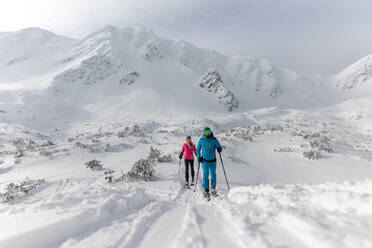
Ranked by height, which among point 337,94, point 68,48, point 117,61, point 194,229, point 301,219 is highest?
point 68,48

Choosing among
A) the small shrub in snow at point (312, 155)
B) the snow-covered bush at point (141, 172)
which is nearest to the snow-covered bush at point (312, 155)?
the small shrub in snow at point (312, 155)

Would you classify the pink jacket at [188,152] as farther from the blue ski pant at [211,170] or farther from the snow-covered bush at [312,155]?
the snow-covered bush at [312,155]

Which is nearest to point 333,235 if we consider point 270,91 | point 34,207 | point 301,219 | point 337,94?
point 301,219

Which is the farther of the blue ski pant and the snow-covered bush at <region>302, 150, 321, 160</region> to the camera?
the snow-covered bush at <region>302, 150, 321, 160</region>

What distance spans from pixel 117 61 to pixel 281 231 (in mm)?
65563

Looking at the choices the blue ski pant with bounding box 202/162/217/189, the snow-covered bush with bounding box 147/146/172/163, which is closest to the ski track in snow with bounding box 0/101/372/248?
the blue ski pant with bounding box 202/162/217/189

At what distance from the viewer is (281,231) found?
2.63 m

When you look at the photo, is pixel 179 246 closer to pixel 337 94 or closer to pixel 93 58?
pixel 93 58

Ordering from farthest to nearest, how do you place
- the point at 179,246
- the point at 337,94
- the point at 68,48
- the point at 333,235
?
the point at 337,94, the point at 68,48, the point at 179,246, the point at 333,235

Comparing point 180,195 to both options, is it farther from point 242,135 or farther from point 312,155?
point 242,135

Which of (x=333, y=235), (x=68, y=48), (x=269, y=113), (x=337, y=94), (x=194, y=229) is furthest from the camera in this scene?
(x=337, y=94)

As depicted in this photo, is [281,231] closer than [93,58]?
Yes

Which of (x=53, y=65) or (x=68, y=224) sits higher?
(x=53, y=65)

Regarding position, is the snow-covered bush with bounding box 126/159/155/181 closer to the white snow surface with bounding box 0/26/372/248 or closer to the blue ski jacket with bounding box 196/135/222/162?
the white snow surface with bounding box 0/26/372/248
